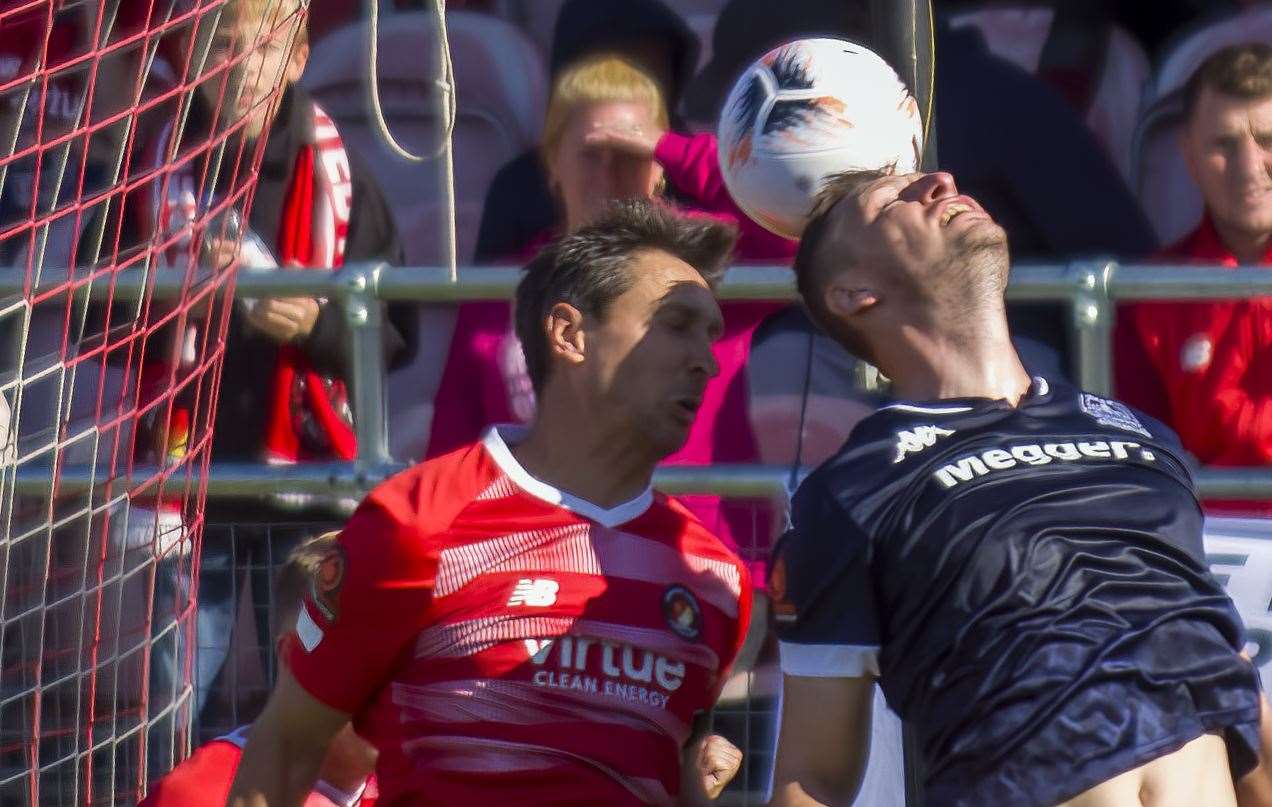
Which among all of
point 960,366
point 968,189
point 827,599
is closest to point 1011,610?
point 827,599

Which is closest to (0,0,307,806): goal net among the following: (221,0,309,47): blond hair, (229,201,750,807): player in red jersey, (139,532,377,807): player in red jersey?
(221,0,309,47): blond hair

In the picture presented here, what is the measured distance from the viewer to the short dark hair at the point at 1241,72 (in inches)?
189

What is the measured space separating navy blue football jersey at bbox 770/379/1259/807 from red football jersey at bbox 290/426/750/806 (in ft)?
1.47

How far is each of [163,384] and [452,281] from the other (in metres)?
0.72

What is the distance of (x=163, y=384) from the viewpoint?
461 centimetres

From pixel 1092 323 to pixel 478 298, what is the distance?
1275 mm

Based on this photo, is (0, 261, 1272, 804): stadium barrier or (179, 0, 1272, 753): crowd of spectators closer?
(0, 261, 1272, 804): stadium barrier

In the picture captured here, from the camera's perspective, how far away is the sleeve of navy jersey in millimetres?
2924

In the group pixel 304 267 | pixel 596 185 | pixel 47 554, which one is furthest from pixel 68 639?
pixel 596 185

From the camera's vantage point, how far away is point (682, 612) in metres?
3.45

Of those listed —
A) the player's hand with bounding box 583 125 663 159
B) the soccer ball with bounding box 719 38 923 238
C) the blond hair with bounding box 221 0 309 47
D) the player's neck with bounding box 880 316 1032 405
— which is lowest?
the player's neck with bounding box 880 316 1032 405

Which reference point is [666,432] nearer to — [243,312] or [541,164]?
[243,312]

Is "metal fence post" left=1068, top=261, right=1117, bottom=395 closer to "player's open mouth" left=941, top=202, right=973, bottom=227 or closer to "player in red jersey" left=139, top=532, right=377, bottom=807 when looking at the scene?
"player's open mouth" left=941, top=202, right=973, bottom=227

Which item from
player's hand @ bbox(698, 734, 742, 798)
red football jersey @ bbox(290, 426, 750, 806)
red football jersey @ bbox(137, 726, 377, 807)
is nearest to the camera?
red football jersey @ bbox(290, 426, 750, 806)
